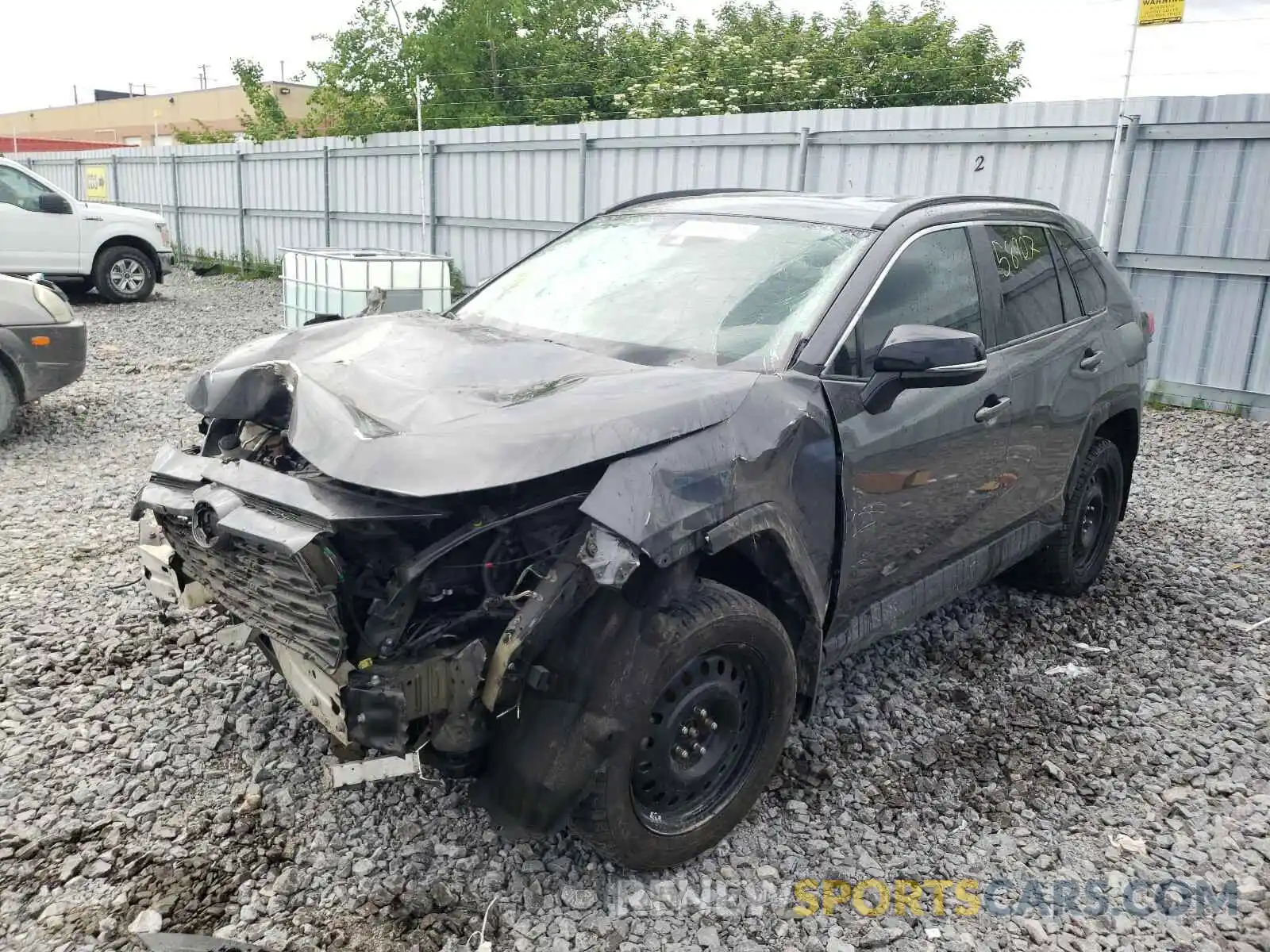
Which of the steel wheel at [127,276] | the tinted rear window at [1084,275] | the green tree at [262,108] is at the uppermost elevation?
the green tree at [262,108]

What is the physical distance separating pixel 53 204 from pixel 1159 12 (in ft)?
43.0

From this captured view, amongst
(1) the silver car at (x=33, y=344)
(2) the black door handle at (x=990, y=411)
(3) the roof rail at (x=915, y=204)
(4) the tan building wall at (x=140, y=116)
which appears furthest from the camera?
(4) the tan building wall at (x=140, y=116)

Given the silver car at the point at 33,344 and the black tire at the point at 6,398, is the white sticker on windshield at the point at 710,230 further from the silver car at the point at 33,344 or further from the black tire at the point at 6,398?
the black tire at the point at 6,398

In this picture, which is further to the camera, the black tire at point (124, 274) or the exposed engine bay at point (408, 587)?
the black tire at point (124, 274)

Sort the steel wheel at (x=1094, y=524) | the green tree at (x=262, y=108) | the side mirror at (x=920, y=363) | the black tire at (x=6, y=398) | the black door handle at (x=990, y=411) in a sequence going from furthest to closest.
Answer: the green tree at (x=262, y=108), the black tire at (x=6, y=398), the steel wheel at (x=1094, y=524), the black door handle at (x=990, y=411), the side mirror at (x=920, y=363)

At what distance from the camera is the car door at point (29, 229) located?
42.5 feet

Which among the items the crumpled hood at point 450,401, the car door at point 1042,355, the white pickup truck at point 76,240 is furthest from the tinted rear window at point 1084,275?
the white pickup truck at point 76,240

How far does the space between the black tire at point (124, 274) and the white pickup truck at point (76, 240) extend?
11 millimetres

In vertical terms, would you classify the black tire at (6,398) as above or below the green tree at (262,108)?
below

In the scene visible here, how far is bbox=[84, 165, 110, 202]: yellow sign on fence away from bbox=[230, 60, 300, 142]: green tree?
3.56 meters

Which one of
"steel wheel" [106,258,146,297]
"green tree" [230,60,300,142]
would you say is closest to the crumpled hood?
"steel wheel" [106,258,146,297]

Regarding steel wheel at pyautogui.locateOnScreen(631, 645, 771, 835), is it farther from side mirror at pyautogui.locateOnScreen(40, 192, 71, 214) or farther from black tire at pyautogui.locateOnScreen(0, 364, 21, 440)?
side mirror at pyautogui.locateOnScreen(40, 192, 71, 214)

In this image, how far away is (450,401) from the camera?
2699 millimetres

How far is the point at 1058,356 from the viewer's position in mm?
4055
